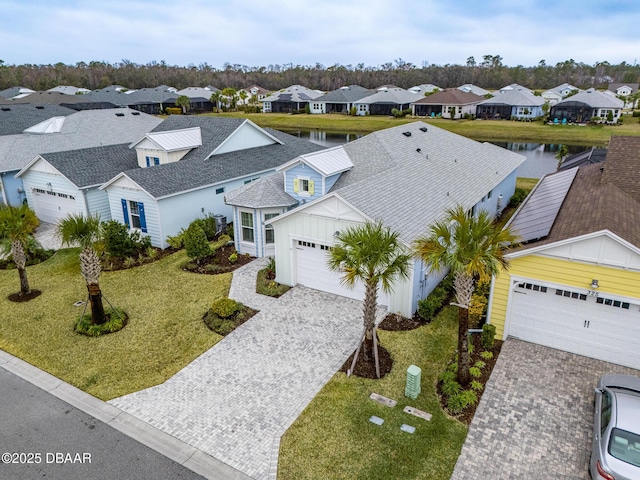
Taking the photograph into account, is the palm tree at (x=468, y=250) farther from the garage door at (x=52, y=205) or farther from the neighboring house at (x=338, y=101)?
the neighboring house at (x=338, y=101)

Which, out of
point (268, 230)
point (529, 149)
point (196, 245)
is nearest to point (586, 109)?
point (529, 149)

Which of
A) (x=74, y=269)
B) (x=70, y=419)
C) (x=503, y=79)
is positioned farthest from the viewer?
(x=503, y=79)

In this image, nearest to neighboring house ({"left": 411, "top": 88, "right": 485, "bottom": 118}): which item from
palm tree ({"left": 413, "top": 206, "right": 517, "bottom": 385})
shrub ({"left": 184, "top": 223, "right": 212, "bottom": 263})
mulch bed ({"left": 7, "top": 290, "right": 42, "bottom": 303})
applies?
shrub ({"left": 184, "top": 223, "right": 212, "bottom": 263})

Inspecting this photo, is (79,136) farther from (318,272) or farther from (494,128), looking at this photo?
(494,128)

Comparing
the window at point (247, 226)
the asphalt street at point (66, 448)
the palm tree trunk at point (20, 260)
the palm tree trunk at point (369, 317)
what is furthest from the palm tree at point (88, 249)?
the palm tree trunk at point (369, 317)

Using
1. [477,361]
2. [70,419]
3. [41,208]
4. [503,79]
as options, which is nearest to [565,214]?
[477,361]

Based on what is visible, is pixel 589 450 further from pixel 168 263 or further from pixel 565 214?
pixel 168 263

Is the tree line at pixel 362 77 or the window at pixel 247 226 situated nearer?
the window at pixel 247 226
